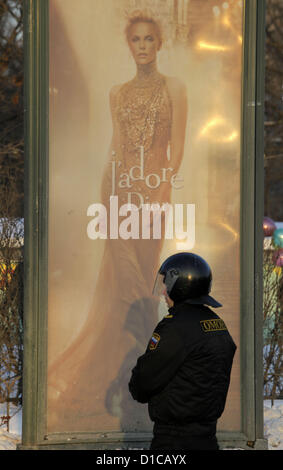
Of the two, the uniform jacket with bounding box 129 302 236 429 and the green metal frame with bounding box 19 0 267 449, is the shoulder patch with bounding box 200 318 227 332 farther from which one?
the green metal frame with bounding box 19 0 267 449

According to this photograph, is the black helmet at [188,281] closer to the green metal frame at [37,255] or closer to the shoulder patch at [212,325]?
the shoulder patch at [212,325]

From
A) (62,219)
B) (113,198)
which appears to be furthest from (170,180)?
(62,219)

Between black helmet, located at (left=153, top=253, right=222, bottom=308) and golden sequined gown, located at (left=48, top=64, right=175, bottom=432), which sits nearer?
black helmet, located at (left=153, top=253, right=222, bottom=308)

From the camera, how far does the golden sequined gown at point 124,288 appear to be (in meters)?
4.82

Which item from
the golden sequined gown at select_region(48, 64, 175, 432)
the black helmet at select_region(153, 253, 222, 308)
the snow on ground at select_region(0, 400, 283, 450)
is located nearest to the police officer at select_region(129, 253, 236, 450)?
the black helmet at select_region(153, 253, 222, 308)

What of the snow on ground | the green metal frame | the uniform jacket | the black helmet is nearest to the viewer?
the uniform jacket

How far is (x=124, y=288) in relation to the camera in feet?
16.0

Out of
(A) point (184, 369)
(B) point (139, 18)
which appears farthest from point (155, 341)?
(B) point (139, 18)

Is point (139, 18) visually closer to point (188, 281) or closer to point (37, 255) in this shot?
point (37, 255)

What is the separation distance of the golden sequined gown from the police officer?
2.05 metres

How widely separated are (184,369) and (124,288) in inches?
88.3

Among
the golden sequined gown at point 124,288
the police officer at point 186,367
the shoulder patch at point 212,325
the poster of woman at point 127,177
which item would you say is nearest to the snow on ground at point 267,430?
the poster of woman at point 127,177

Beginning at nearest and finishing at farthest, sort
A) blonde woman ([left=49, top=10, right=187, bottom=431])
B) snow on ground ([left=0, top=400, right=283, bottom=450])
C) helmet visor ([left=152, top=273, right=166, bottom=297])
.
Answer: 1. helmet visor ([left=152, top=273, right=166, bottom=297])
2. blonde woman ([left=49, top=10, right=187, bottom=431])
3. snow on ground ([left=0, top=400, right=283, bottom=450])

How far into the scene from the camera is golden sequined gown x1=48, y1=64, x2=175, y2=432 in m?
4.82
